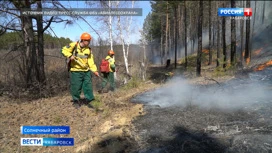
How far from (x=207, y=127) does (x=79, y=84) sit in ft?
10.6

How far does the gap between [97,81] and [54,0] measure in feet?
14.8

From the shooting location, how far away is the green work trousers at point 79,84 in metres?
5.48

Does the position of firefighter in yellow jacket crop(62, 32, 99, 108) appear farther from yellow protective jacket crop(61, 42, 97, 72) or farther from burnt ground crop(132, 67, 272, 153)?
burnt ground crop(132, 67, 272, 153)

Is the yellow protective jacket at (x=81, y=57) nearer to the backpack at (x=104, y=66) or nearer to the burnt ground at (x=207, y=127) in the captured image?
the burnt ground at (x=207, y=127)

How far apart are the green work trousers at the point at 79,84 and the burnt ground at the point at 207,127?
5.07 feet

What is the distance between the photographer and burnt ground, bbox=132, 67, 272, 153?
3.02 m

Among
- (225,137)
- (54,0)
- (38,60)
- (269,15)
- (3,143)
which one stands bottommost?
(3,143)

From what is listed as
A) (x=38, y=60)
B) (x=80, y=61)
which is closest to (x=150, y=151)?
(x=80, y=61)

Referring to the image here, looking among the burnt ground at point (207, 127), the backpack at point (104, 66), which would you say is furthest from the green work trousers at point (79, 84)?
the backpack at point (104, 66)

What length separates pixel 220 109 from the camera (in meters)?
4.66

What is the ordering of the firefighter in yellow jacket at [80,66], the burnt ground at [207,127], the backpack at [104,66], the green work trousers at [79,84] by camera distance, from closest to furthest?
the burnt ground at [207,127], the firefighter in yellow jacket at [80,66], the green work trousers at [79,84], the backpack at [104,66]

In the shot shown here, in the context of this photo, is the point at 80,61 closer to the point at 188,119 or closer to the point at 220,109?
the point at 188,119

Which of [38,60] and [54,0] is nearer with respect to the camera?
[54,0]

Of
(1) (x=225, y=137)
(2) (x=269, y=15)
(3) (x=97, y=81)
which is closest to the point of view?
(1) (x=225, y=137)
